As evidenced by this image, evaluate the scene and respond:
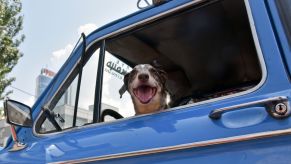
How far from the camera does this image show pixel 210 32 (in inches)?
120

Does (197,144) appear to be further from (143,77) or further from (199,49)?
(199,49)

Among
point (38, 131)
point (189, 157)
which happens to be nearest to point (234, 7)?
point (189, 157)

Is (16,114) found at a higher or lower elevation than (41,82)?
lower

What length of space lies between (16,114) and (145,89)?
793mm

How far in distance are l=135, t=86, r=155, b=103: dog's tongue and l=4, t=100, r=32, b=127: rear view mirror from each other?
0.66 meters

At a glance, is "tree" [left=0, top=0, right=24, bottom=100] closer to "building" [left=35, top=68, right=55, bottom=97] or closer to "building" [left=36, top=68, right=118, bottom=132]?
"building" [left=35, top=68, right=55, bottom=97]

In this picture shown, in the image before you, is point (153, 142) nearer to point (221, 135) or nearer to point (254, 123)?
point (221, 135)

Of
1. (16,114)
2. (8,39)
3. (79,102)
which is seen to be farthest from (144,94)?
(8,39)

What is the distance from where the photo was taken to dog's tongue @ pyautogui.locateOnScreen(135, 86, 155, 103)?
8.16ft

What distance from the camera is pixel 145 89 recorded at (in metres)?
2.57

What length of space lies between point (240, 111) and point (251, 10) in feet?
1.70

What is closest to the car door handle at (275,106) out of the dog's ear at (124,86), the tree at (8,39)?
the dog's ear at (124,86)

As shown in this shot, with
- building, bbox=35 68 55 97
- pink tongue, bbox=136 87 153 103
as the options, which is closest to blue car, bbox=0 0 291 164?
pink tongue, bbox=136 87 153 103

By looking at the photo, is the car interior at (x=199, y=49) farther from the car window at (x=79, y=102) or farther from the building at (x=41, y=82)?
the building at (x=41, y=82)
